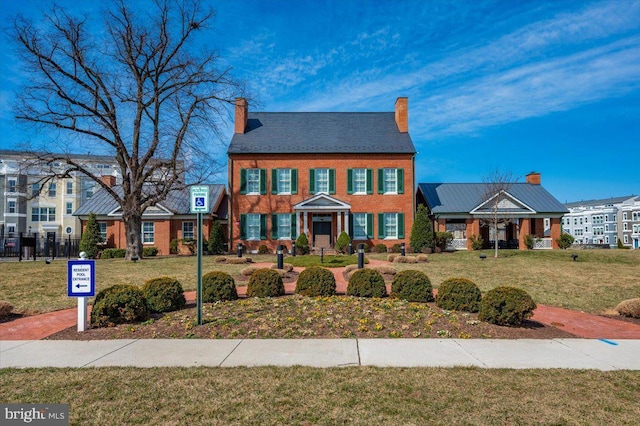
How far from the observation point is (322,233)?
31.3m

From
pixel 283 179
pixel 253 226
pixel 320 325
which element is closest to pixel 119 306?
pixel 320 325

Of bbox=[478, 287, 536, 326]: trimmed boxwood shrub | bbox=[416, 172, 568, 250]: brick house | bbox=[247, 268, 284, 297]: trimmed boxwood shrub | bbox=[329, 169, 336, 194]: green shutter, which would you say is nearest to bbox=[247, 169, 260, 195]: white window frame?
bbox=[329, 169, 336, 194]: green shutter

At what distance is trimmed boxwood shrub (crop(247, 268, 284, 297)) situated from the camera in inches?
413

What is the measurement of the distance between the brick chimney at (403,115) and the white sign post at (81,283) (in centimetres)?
2839

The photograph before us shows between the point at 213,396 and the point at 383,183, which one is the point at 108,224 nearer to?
Answer: the point at 383,183

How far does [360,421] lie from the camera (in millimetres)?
3834

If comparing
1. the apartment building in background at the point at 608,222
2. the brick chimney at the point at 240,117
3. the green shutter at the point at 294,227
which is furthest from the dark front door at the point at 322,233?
the apartment building in background at the point at 608,222

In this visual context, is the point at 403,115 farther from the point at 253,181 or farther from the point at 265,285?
the point at 265,285

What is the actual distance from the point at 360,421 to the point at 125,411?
7.56 feet

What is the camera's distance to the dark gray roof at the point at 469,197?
1298 inches

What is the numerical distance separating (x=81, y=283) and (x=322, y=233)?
23.9 m

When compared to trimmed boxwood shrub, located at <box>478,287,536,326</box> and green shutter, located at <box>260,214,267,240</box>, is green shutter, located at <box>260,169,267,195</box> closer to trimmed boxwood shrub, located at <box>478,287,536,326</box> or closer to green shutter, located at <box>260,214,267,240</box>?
green shutter, located at <box>260,214,267,240</box>

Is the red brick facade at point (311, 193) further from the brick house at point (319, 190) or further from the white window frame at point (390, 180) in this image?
the white window frame at point (390, 180)

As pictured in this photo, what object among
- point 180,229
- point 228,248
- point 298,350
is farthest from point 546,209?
point 298,350
